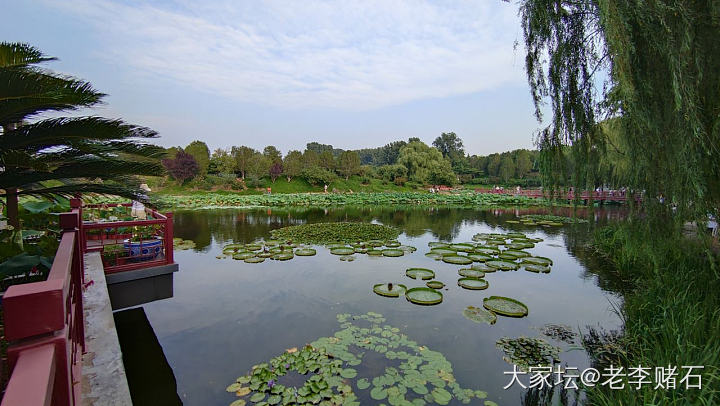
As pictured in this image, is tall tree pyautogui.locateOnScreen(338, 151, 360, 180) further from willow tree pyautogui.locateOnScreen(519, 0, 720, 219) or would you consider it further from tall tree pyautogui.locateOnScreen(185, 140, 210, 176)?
willow tree pyautogui.locateOnScreen(519, 0, 720, 219)

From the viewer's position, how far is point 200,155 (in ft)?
116

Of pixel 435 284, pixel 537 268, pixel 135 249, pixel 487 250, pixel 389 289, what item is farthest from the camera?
pixel 487 250

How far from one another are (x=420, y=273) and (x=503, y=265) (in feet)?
8.19

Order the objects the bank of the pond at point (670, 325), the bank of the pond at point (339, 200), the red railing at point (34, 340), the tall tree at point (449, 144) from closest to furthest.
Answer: the red railing at point (34, 340) < the bank of the pond at point (670, 325) < the bank of the pond at point (339, 200) < the tall tree at point (449, 144)

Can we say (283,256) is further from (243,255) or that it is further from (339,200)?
(339,200)

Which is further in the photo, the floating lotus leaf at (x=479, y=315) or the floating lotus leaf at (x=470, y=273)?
the floating lotus leaf at (x=470, y=273)

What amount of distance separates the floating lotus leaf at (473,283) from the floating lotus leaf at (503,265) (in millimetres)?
1363

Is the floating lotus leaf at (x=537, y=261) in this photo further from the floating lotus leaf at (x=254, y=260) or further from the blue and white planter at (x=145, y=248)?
the blue and white planter at (x=145, y=248)

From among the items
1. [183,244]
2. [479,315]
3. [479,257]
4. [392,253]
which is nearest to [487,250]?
[479,257]

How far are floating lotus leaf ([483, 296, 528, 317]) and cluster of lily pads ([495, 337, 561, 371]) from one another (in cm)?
85

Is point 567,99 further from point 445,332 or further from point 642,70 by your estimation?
point 445,332

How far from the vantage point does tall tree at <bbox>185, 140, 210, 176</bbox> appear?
113ft

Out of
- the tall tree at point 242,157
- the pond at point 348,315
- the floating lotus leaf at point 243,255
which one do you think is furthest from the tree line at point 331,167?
the pond at point 348,315

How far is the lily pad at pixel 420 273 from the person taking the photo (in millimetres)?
8109
